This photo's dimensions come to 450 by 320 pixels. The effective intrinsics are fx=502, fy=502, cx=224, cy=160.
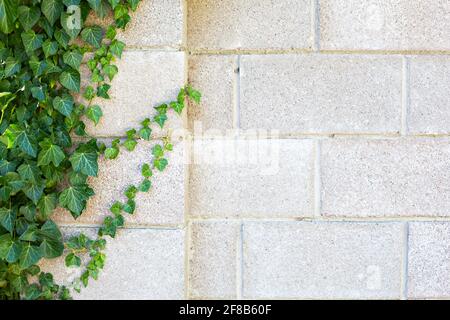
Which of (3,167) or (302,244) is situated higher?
(3,167)

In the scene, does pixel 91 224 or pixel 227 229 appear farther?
pixel 227 229

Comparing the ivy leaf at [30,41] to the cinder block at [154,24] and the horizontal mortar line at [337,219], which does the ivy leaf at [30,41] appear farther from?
the horizontal mortar line at [337,219]

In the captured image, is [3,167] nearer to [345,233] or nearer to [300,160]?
[300,160]

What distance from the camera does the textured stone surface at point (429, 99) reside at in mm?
1677

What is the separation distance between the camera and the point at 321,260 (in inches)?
67.2

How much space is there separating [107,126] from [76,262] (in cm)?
44

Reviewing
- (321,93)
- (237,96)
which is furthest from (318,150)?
(237,96)

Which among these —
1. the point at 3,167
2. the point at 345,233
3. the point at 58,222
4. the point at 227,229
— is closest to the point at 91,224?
the point at 58,222

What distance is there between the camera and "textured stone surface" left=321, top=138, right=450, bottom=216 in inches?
66.5

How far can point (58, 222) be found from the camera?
5.28 feet

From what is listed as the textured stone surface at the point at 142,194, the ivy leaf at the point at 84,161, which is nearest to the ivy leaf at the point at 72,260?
the textured stone surface at the point at 142,194

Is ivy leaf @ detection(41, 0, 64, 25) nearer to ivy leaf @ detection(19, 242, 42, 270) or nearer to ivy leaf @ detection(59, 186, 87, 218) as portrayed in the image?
ivy leaf @ detection(59, 186, 87, 218)

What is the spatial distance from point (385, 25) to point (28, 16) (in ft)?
3.69

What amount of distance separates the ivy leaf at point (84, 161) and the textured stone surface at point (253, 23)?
1.70 ft
